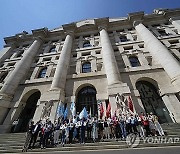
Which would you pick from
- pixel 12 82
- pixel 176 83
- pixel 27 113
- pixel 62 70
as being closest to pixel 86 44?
pixel 62 70

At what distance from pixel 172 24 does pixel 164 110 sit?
1914 centimetres

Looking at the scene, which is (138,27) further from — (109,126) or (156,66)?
(109,126)

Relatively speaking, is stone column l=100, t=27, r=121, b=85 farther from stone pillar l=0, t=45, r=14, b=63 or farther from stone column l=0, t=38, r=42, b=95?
stone pillar l=0, t=45, r=14, b=63

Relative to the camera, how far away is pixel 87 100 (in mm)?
17984

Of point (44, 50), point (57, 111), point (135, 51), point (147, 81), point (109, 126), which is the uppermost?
point (44, 50)

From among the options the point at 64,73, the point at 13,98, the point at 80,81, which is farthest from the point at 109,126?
the point at 13,98

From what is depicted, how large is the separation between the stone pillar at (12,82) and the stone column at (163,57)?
19374mm

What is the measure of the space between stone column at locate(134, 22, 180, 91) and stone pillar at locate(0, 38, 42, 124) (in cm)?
1937

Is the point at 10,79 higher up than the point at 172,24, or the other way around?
the point at 172,24

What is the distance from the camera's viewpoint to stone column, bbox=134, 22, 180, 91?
15953mm

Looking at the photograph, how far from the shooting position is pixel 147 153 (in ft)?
21.2

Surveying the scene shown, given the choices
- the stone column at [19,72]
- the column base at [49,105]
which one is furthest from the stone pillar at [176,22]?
the stone column at [19,72]

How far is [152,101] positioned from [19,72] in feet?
62.5

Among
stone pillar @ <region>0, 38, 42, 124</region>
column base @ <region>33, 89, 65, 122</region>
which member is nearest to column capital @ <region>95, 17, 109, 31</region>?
stone pillar @ <region>0, 38, 42, 124</region>
